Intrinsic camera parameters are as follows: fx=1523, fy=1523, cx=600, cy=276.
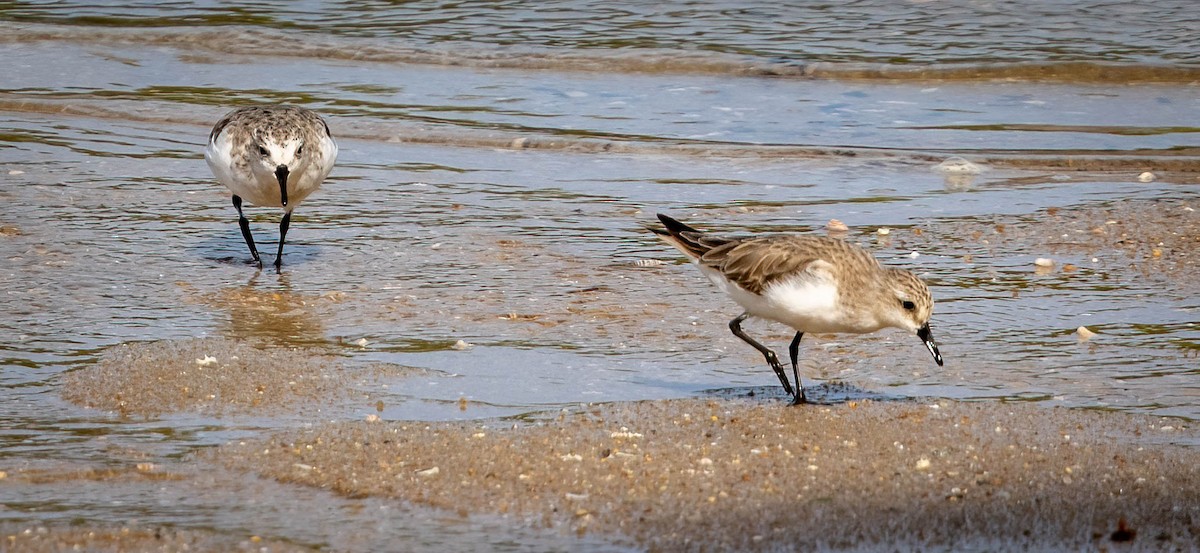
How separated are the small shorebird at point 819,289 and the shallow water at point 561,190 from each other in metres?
Result: 0.46

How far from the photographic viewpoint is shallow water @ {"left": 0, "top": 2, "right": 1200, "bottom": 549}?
675 cm

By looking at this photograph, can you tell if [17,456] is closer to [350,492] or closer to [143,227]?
[350,492]

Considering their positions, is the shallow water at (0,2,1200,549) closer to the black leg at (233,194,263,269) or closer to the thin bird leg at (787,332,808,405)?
the black leg at (233,194,263,269)

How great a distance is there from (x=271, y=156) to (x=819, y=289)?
3.68 meters

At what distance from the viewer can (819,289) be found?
6047mm

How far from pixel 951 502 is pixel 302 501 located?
7.13 ft

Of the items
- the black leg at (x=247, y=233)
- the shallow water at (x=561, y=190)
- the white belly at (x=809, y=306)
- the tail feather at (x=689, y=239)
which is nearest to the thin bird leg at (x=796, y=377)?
the white belly at (x=809, y=306)

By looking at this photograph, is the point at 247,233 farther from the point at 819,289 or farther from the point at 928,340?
the point at 928,340

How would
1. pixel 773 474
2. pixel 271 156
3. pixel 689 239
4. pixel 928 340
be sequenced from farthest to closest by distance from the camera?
pixel 271 156 < pixel 689 239 < pixel 928 340 < pixel 773 474

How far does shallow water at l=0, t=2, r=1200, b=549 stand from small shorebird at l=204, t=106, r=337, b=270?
15.9 inches

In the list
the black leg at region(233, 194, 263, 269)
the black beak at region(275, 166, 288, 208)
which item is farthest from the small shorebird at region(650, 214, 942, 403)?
the black leg at region(233, 194, 263, 269)

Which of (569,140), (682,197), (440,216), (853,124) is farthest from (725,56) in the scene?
(440,216)

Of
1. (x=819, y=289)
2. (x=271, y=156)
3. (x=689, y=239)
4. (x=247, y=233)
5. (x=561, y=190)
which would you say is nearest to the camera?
(x=819, y=289)

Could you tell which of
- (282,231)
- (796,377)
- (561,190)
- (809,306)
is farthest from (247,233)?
(809,306)
